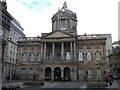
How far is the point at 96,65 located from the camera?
191 ft

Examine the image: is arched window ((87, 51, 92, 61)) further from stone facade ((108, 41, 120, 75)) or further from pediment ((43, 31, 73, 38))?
stone facade ((108, 41, 120, 75))

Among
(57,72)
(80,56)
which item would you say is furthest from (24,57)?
(80,56)

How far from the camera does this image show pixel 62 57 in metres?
57.6

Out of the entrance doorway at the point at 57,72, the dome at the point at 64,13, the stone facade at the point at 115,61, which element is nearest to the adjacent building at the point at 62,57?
the entrance doorway at the point at 57,72

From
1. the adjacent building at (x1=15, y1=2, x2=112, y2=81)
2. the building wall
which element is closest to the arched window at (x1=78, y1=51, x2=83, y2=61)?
the adjacent building at (x1=15, y1=2, x2=112, y2=81)

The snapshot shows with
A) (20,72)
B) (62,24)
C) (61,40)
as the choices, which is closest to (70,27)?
(62,24)

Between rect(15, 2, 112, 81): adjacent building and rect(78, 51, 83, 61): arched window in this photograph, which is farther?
rect(78, 51, 83, 61): arched window

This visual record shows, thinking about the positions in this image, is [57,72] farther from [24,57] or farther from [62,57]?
[24,57]

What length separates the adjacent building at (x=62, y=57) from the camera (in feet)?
187

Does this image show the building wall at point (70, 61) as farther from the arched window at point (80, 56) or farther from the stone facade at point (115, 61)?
the stone facade at point (115, 61)

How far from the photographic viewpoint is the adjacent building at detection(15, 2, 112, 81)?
2242 inches

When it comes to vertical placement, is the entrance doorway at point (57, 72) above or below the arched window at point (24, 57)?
below

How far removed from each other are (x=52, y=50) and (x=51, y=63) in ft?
15.6

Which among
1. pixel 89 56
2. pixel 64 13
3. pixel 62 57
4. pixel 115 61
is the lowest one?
pixel 115 61
